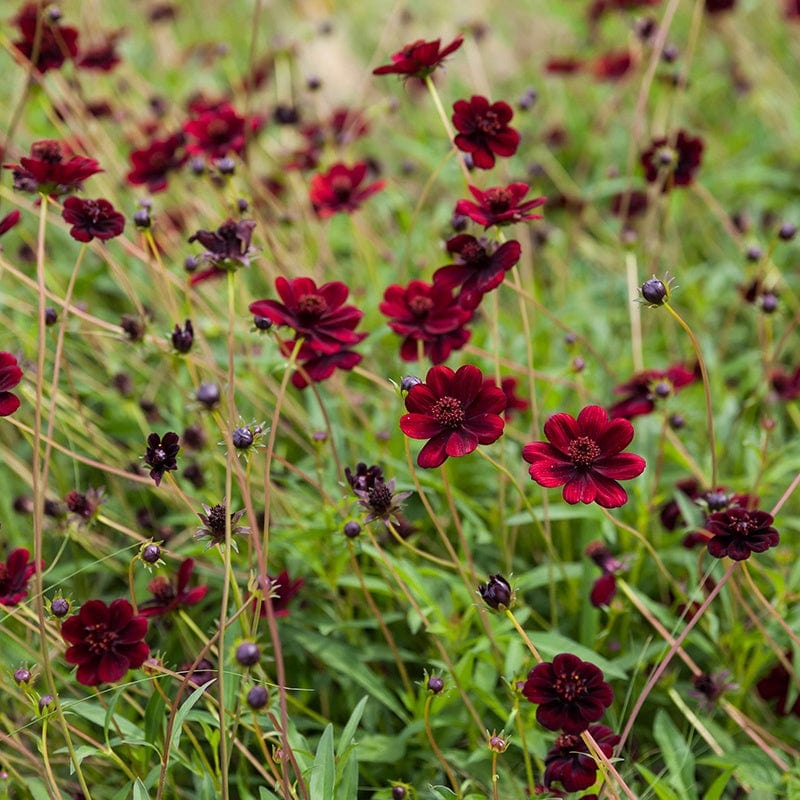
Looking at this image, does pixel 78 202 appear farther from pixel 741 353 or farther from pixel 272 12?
pixel 272 12

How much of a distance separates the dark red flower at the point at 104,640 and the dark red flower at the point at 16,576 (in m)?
0.18

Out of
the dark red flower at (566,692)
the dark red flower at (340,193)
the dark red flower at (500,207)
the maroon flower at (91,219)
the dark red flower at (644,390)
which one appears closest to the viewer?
the dark red flower at (566,692)

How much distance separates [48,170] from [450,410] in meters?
0.76

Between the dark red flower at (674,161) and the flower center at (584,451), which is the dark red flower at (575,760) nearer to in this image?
the flower center at (584,451)

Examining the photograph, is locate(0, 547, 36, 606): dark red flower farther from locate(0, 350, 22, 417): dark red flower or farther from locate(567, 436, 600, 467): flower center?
locate(567, 436, 600, 467): flower center

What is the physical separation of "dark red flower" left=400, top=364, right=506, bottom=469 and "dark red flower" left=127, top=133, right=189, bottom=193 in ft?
3.69

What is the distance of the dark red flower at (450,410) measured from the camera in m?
1.28

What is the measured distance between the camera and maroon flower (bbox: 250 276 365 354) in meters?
1.48

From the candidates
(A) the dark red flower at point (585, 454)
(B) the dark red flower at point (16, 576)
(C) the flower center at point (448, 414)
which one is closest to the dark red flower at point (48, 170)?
(B) the dark red flower at point (16, 576)

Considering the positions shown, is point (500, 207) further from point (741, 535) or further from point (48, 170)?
point (48, 170)

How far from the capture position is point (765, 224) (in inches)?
123

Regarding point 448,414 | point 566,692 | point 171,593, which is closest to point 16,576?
point 171,593

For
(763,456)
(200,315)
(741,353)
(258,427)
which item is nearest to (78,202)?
(258,427)

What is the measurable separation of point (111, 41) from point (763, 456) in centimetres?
214
